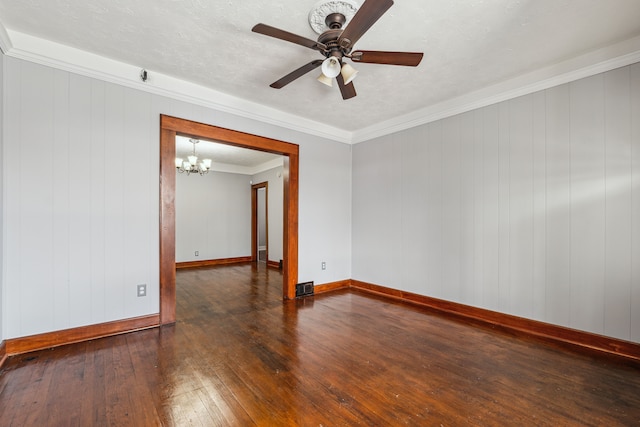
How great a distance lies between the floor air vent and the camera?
14.3 feet

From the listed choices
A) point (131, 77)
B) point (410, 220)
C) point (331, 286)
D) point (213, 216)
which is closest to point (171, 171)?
point (131, 77)

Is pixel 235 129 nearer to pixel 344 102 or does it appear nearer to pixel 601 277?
pixel 344 102

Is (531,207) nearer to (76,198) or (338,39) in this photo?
(338,39)

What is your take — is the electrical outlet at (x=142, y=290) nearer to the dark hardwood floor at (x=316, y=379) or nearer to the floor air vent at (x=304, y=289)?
the dark hardwood floor at (x=316, y=379)

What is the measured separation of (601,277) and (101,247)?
188 inches

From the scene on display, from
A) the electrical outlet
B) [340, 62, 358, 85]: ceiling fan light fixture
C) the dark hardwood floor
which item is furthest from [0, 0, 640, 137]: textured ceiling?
the dark hardwood floor

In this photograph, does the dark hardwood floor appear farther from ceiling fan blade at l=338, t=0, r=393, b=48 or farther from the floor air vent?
ceiling fan blade at l=338, t=0, r=393, b=48

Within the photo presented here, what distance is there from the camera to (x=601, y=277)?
8.66 feet

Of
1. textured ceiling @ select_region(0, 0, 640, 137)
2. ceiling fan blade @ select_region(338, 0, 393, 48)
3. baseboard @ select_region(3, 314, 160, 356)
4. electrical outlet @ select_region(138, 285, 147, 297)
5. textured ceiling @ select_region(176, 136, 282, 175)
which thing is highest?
textured ceiling @ select_region(0, 0, 640, 137)

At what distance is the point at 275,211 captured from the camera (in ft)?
23.6

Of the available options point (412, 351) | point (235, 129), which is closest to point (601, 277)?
point (412, 351)

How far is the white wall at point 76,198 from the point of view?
8.06ft

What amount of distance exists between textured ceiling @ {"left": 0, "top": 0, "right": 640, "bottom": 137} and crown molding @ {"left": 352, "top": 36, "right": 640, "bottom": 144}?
0.08 meters

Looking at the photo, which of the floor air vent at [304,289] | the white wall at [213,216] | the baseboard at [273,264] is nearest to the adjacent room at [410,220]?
the floor air vent at [304,289]
